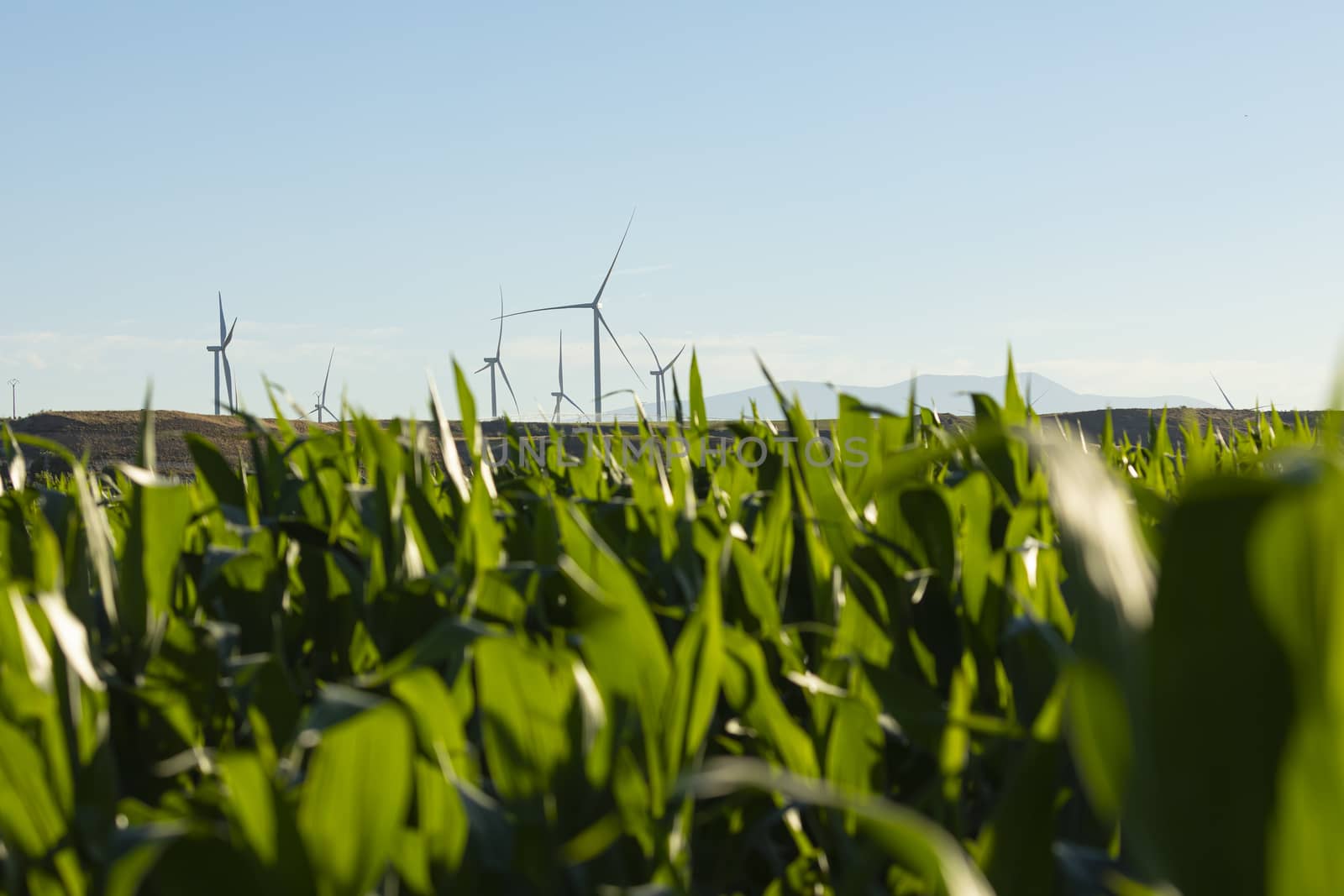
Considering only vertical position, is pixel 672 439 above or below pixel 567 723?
above

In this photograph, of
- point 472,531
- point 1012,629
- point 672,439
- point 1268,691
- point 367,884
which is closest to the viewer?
point 1268,691

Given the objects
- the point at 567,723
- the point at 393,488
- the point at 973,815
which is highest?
the point at 393,488

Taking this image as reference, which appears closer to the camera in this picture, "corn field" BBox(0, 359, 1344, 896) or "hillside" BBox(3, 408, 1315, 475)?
"corn field" BBox(0, 359, 1344, 896)

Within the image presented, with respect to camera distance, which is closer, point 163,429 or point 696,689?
point 696,689

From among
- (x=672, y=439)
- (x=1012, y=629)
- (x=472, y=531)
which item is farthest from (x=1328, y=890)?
(x=672, y=439)

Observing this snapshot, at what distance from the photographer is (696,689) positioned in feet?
2.01

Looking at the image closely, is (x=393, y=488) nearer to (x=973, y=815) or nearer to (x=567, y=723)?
(x=567, y=723)

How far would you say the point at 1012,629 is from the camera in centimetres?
74

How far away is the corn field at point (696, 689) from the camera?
1.26 feet

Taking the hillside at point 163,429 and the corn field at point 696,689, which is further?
the hillside at point 163,429

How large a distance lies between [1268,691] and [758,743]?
0.46 m

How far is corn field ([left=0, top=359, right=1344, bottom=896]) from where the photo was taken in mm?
384

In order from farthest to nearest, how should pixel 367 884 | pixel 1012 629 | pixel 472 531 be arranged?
pixel 472 531 < pixel 1012 629 < pixel 367 884

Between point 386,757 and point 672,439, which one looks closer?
point 386,757
